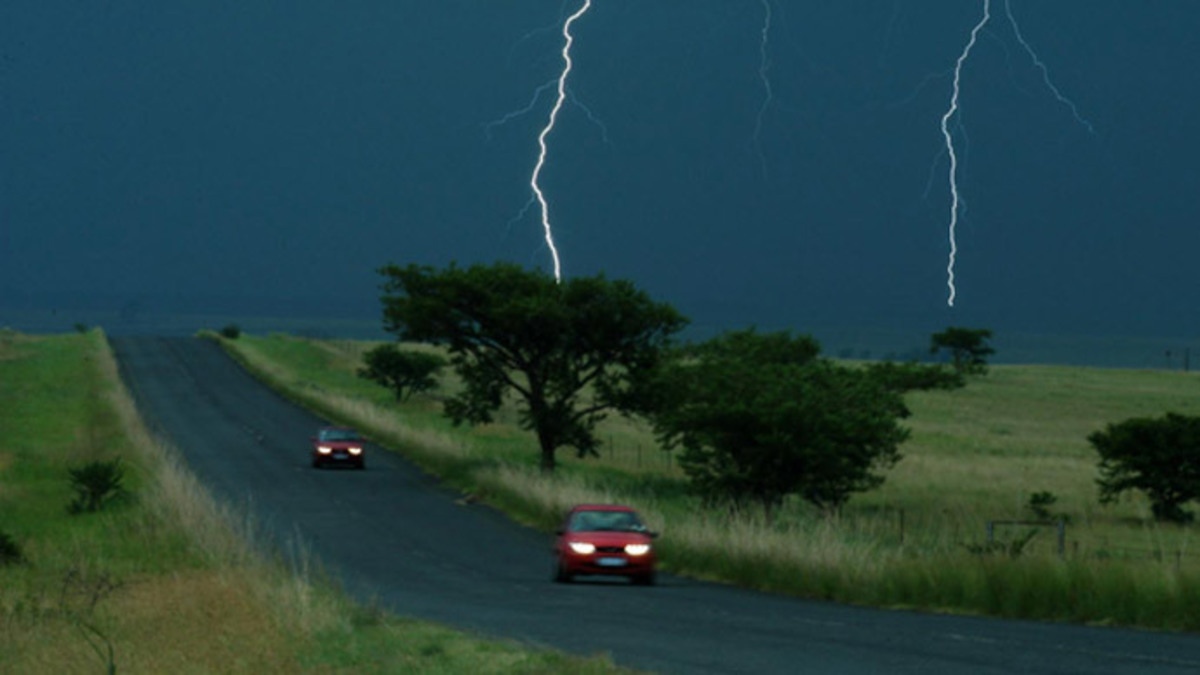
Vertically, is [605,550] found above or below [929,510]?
below

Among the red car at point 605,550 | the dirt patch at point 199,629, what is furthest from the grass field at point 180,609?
the red car at point 605,550

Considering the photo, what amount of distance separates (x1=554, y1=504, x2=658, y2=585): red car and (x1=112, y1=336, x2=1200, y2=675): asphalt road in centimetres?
38

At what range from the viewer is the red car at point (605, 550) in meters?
27.7

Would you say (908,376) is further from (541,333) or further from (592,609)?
(592,609)

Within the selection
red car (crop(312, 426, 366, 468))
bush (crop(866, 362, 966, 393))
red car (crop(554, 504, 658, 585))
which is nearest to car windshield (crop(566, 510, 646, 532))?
red car (crop(554, 504, 658, 585))

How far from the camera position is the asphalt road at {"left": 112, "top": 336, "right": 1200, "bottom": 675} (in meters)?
15.8

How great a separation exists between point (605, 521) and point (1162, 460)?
2589 cm

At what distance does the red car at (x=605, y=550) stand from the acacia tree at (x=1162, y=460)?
25276 millimetres

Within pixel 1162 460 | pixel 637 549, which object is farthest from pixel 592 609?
pixel 1162 460

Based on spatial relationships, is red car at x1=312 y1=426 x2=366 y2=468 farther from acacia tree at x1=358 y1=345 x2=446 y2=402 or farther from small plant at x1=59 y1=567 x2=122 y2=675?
acacia tree at x1=358 y1=345 x2=446 y2=402

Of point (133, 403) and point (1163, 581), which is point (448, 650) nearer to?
point (1163, 581)

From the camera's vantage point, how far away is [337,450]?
5609cm

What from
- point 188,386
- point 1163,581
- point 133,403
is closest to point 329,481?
point 133,403

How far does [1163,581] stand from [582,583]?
1134 centimetres
